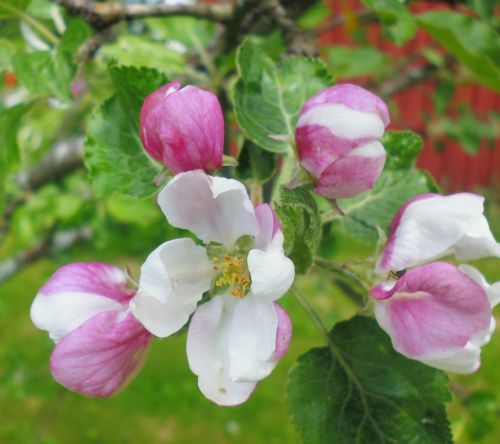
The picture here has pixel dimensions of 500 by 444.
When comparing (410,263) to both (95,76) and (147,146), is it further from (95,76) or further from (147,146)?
(95,76)

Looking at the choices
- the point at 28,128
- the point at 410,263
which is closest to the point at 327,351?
the point at 410,263

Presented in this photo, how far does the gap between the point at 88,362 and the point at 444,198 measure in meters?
0.44

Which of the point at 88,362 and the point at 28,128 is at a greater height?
the point at 88,362

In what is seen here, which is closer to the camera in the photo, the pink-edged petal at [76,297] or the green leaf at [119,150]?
the pink-edged petal at [76,297]

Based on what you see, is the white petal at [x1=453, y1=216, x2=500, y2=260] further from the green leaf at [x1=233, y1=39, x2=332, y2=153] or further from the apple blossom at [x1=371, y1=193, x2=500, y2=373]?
the green leaf at [x1=233, y1=39, x2=332, y2=153]

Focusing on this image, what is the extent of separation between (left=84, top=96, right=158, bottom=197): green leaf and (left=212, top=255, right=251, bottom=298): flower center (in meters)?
0.17

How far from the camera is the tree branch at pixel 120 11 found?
4.33 ft

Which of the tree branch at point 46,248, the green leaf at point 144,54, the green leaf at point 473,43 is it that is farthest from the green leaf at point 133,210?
the green leaf at point 473,43

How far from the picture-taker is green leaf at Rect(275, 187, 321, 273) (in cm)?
76

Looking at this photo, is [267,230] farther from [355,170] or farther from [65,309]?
[65,309]

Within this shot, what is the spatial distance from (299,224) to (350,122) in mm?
129

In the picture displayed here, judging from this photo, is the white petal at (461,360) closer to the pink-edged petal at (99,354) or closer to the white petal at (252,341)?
the white petal at (252,341)

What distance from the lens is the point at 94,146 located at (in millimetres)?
1023

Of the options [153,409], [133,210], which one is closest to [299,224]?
[133,210]
